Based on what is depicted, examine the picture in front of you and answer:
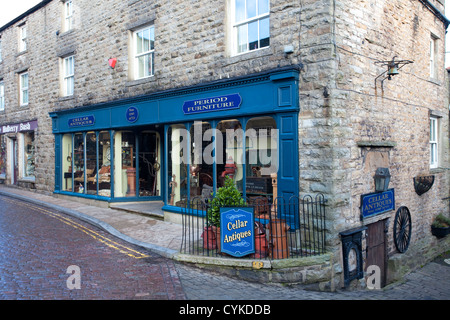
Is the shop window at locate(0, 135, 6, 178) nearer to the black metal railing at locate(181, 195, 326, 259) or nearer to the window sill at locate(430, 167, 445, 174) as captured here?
the black metal railing at locate(181, 195, 326, 259)

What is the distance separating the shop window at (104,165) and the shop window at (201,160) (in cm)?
428

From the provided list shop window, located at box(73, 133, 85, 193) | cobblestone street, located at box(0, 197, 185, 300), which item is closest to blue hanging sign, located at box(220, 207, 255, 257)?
cobblestone street, located at box(0, 197, 185, 300)

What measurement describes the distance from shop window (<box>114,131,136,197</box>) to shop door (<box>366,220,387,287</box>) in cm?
801

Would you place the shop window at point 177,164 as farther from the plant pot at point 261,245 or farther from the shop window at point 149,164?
the plant pot at point 261,245

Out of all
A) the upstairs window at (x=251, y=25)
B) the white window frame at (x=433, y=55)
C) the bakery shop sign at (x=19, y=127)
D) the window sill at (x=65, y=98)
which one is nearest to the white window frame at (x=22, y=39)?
the bakery shop sign at (x=19, y=127)

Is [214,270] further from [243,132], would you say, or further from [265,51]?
[265,51]

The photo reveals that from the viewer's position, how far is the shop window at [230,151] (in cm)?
898

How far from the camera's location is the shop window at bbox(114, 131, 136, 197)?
13000mm

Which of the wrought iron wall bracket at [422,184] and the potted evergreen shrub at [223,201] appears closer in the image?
the potted evergreen shrub at [223,201]

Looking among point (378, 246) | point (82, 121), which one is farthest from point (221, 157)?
point (82, 121)

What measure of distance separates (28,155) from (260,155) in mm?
14136

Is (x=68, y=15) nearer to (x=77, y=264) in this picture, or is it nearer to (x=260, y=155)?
(x=260, y=155)
